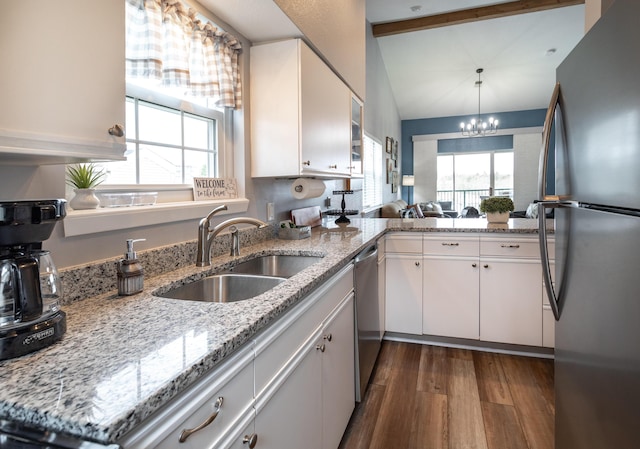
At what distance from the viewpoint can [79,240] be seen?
1151 mm

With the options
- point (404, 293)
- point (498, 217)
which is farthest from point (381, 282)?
point (498, 217)

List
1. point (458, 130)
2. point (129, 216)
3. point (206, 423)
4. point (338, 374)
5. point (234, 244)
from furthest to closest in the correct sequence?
point (458, 130) < point (234, 244) < point (338, 374) < point (129, 216) < point (206, 423)

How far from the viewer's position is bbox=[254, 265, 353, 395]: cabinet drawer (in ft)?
3.10

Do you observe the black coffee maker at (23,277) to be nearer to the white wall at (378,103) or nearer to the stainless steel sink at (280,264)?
the stainless steel sink at (280,264)

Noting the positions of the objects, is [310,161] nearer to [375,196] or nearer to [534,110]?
[375,196]

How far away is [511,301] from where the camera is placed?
2674 mm

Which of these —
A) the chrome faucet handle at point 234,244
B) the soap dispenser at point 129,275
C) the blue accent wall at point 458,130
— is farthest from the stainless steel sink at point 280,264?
the blue accent wall at point 458,130

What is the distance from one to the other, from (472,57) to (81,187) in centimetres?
719

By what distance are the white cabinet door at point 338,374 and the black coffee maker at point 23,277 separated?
2.95 feet

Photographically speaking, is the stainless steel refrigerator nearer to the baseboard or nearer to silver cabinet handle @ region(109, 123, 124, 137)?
silver cabinet handle @ region(109, 123, 124, 137)

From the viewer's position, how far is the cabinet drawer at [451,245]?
2.74m

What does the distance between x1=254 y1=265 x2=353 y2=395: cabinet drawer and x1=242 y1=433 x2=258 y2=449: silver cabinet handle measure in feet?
0.30

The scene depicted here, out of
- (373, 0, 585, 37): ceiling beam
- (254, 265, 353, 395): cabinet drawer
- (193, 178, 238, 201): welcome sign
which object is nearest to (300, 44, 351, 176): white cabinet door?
(193, 178, 238, 201): welcome sign

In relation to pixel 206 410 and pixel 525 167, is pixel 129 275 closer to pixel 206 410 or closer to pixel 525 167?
pixel 206 410
